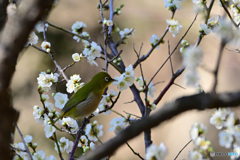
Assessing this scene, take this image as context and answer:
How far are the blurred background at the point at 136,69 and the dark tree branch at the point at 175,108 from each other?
11.5 ft

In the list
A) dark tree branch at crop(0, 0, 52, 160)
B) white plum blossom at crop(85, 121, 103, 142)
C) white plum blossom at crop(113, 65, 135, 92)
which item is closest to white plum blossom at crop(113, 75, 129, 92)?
white plum blossom at crop(113, 65, 135, 92)

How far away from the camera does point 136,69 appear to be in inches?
218

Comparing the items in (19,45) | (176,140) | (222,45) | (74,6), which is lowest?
(176,140)

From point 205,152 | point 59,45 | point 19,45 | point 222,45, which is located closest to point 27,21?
point 19,45

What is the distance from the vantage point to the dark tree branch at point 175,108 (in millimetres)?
767

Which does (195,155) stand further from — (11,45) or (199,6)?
(199,6)

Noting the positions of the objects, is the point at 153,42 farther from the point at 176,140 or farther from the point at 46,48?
the point at 176,140

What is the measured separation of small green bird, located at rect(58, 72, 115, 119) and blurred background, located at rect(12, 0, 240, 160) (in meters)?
2.07

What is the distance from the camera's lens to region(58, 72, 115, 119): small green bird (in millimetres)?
2283

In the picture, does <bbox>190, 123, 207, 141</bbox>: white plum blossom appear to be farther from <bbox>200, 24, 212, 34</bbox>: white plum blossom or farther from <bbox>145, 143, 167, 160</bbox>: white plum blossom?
<bbox>200, 24, 212, 34</bbox>: white plum blossom

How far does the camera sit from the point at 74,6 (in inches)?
250

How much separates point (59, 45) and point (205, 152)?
4.39m

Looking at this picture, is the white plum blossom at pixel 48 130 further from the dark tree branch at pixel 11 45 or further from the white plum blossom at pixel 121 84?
the dark tree branch at pixel 11 45

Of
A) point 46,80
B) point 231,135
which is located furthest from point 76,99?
point 231,135
